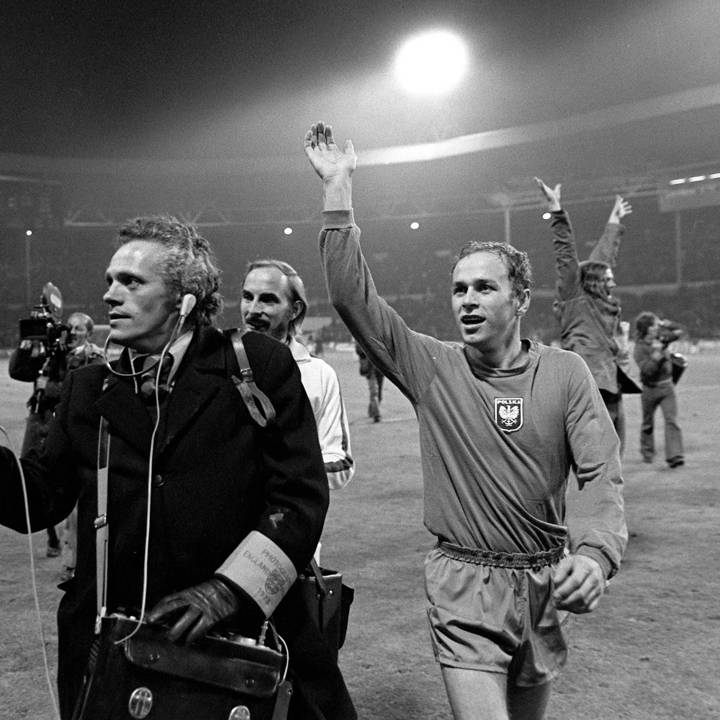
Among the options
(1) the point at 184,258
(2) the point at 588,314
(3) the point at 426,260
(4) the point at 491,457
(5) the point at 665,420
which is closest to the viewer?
(1) the point at 184,258

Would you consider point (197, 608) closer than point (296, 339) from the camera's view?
Yes

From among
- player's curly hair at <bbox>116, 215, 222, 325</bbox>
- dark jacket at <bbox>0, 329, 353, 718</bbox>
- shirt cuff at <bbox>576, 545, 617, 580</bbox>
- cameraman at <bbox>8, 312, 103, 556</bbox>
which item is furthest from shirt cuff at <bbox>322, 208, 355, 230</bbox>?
cameraman at <bbox>8, 312, 103, 556</bbox>

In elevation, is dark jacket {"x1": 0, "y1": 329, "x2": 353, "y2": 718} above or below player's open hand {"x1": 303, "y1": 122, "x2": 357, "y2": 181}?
below

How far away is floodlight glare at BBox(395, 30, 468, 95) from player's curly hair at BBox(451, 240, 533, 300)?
26.7 metres

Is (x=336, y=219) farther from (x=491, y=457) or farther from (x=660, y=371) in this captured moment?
(x=660, y=371)

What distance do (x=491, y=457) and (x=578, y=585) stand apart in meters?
0.52

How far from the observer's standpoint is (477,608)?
2186 millimetres

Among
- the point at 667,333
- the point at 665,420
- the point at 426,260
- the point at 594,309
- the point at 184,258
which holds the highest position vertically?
the point at 426,260

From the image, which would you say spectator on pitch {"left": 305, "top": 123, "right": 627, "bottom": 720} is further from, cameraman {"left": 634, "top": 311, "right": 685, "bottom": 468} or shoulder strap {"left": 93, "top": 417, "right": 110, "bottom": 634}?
cameraman {"left": 634, "top": 311, "right": 685, "bottom": 468}

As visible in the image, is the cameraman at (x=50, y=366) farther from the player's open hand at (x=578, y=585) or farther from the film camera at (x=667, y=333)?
the film camera at (x=667, y=333)

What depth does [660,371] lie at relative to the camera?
9234 millimetres

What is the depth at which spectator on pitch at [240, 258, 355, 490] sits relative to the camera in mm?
3244

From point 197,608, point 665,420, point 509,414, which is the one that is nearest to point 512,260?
point 509,414

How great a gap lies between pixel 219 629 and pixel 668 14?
29604 mm
